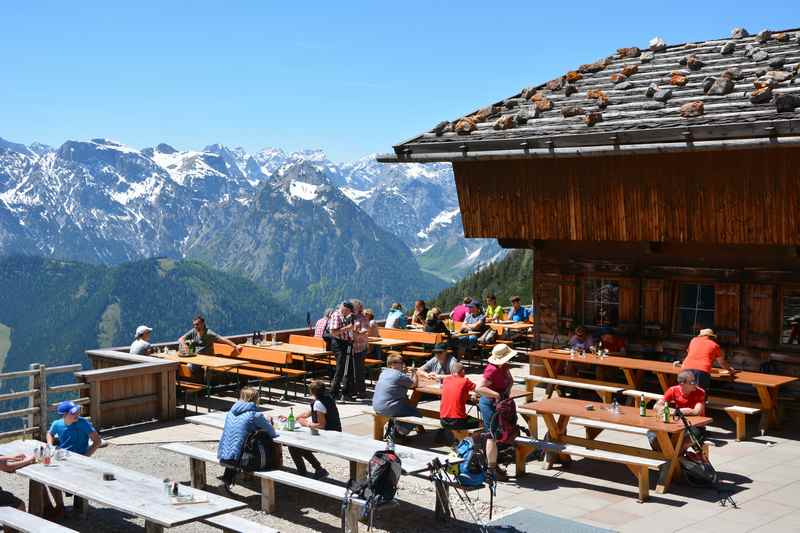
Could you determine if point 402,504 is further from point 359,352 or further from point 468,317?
point 468,317

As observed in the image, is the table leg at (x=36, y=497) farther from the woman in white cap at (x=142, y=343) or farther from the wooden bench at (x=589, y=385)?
the wooden bench at (x=589, y=385)

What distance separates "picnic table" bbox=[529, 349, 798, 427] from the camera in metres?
15.1

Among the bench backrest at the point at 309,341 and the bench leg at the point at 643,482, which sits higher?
the bench backrest at the point at 309,341

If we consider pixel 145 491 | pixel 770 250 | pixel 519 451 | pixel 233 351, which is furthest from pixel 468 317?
pixel 145 491

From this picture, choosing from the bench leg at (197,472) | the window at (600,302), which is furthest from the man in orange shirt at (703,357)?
the bench leg at (197,472)

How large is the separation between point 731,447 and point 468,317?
396 inches

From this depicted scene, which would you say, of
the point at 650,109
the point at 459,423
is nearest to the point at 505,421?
the point at 459,423

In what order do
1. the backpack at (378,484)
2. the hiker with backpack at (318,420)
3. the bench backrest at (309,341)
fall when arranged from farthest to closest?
the bench backrest at (309,341) → the hiker with backpack at (318,420) → the backpack at (378,484)

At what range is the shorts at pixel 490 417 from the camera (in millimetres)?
12269

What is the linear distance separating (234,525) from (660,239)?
34.4 ft

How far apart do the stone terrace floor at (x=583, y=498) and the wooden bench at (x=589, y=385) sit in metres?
1.41

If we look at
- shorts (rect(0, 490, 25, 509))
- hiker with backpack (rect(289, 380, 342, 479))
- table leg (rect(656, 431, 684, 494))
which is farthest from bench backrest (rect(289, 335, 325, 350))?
shorts (rect(0, 490, 25, 509))

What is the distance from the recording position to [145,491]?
9.59m

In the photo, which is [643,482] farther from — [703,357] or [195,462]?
[195,462]
